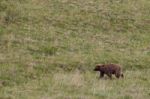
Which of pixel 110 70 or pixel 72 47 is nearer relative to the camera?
pixel 110 70

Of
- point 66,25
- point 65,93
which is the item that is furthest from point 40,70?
point 66,25

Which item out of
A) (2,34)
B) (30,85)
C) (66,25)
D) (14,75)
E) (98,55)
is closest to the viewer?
(30,85)

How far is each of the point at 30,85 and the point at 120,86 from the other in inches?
134

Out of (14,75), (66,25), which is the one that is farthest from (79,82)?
(66,25)

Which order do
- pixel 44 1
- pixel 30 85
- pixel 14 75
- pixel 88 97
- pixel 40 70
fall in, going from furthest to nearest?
pixel 44 1
pixel 40 70
pixel 14 75
pixel 30 85
pixel 88 97

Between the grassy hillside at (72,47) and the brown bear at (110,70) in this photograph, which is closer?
the grassy hillside at (72,47)

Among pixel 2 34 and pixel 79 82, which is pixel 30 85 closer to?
pixel 79 82

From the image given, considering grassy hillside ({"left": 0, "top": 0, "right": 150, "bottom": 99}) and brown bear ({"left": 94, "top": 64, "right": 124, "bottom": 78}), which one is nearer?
grassy hillside ({"left": 0, "top": 0, "right": 150, "bottom": 99})

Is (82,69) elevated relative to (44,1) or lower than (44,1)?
lower

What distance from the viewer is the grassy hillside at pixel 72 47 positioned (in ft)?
57.3

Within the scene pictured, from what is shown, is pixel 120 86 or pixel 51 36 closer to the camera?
pixel 120 86

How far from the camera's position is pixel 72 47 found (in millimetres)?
26938

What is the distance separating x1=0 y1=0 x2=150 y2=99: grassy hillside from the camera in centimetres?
1745

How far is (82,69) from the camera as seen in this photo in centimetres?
2305
